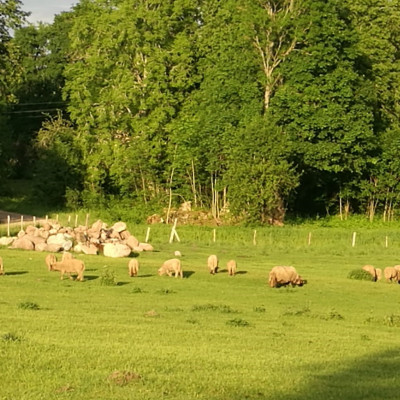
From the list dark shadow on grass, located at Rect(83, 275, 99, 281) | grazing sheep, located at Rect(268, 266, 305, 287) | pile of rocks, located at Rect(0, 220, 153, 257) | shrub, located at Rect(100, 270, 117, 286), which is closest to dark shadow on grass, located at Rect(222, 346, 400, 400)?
shrub, located at Rect(100, 270, 117, 286)

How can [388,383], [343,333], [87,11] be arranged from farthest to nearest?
1. [87,11]
2. [343,333]
3. [388,383]

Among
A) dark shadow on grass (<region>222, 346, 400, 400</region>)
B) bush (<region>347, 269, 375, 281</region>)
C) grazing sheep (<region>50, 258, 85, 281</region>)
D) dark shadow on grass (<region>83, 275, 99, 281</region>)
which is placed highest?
grazing sheep (<region>50, 258, 85, 281</region>)

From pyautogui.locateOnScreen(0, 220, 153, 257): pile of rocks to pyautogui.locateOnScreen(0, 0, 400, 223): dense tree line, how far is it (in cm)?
1619

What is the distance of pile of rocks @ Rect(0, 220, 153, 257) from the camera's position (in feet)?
140

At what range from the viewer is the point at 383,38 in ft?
239

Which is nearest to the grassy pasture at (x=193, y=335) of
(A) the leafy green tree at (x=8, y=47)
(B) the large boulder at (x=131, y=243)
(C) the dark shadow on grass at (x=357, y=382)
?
(C) the dark shadow on grass at (x=357, y=382)

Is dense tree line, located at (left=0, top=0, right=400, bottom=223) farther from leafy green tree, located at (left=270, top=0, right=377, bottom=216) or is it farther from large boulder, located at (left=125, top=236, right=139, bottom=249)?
large boulder, located at (left=125, top=236, right=139, bottom=249)

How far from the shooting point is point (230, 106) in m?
67.7

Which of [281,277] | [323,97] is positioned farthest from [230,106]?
[281,277]

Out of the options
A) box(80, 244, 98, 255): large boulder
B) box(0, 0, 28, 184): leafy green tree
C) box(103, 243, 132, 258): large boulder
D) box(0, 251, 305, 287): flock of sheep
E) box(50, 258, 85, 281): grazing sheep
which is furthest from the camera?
box(0, 0, 28, 184): leafy green tree

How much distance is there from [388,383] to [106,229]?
34.2 m

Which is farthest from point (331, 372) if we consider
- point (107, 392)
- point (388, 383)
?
point (107, 392)

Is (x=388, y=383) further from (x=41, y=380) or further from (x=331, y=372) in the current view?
(x=41, y=380)

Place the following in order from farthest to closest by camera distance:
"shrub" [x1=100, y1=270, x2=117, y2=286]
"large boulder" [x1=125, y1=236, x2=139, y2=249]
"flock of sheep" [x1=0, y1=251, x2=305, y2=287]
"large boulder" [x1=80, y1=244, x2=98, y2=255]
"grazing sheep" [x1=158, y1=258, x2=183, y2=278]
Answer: "large boulder" [x1=125, y1=236, x2=139, y2=249] → "large boulder" [x1=80, y1=244, x2=98, y2=255] → "grazing sheep" [x1=158, y1=258, x2=183, y2=278] → "flock of sheep" [x1=0, y1=251, x2=305, y2=287] → "shrub" [x1=100, y1=270, x2=117, y2=286]
